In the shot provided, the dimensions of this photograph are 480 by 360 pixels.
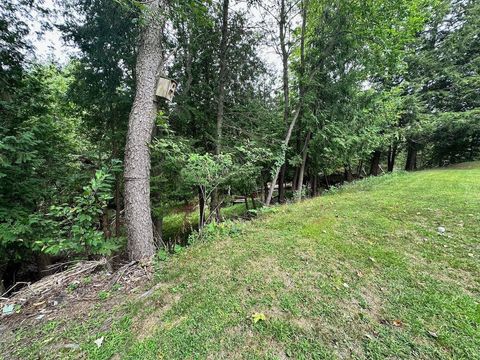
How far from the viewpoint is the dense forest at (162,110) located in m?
3.06

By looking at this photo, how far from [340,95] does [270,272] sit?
6311 millimetres

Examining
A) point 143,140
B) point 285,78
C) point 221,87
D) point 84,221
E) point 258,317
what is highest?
point 285,78

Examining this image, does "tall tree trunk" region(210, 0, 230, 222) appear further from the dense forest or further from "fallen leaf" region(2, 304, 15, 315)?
"fallen leaf" region(2, 304, 15, 315)

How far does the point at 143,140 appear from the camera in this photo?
3162 millimetres

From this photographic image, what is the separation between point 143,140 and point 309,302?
2.94 m

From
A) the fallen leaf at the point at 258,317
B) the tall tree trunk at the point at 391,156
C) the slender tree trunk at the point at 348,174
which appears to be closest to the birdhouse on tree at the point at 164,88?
the fallen leaf at the point at 258,317

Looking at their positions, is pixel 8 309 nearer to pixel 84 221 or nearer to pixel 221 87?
pixel 84 221

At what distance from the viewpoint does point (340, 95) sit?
6.65 metres

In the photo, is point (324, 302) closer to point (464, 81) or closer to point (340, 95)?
point (340, 95)

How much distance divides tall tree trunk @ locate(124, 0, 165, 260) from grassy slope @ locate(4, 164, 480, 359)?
2.07 feet

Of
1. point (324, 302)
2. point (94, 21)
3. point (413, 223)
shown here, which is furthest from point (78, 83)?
point (413, 223)

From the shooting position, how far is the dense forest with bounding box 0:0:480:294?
306cm

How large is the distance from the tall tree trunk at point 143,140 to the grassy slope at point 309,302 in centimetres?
63

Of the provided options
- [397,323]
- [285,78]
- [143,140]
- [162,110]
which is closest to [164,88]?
Result: [143,140]
